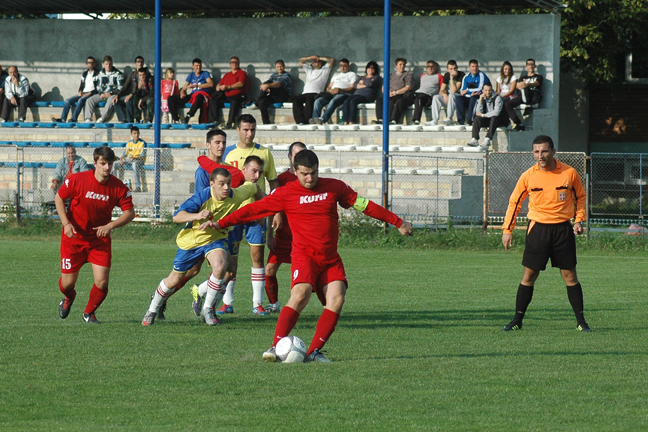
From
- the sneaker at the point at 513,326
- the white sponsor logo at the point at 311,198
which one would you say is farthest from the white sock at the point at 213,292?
the sneaker at the point at 513,326

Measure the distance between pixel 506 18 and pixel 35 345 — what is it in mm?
21451

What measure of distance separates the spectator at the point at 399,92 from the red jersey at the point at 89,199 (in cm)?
1642

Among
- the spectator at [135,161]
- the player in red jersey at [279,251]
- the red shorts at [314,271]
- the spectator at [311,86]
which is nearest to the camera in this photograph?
the red shorts at [314,271]

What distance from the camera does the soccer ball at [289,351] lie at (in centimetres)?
719

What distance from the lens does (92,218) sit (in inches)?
369

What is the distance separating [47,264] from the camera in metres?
15.6

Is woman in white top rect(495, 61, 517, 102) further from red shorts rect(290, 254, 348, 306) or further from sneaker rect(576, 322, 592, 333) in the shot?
red shorts rect(290, 254, 348, 306)

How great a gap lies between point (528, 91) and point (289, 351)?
18.3 metres

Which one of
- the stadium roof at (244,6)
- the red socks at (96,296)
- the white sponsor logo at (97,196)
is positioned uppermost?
the stadium roof at (244,6)

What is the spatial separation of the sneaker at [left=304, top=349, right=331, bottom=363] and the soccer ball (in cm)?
5

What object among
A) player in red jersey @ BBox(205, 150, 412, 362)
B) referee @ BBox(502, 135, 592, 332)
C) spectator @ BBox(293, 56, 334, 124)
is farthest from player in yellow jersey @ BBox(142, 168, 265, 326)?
spectator @ BBox(293, 56, 334, 124)

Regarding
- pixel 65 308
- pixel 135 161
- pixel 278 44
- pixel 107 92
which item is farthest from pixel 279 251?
pixel 278 44

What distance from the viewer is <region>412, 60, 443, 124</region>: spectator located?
2481 cm

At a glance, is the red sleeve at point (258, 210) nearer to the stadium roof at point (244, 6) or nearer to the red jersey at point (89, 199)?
the red jersey at point (89, 199)
